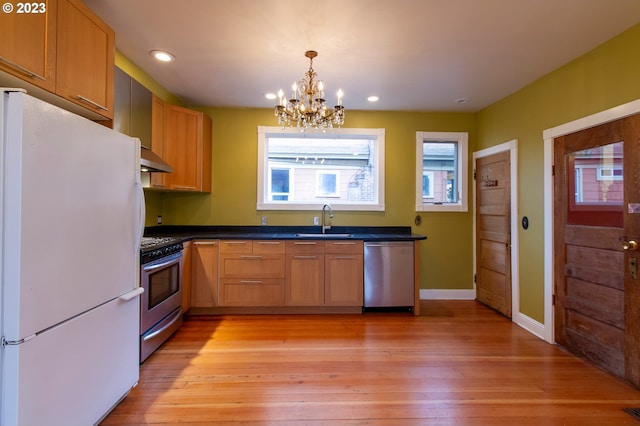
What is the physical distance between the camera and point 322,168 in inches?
170

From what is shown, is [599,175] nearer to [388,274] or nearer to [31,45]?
[388,274]

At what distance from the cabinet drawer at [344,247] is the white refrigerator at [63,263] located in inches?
81.8

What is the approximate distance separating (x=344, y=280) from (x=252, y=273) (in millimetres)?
1081

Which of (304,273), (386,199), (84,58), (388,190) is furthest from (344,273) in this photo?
(84,58)

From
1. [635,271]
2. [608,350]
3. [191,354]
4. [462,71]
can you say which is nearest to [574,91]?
[462,71]

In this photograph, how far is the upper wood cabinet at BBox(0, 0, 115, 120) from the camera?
151 cm

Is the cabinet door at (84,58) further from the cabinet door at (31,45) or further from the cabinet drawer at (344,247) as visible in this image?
the cabinet drawer at (344,247)

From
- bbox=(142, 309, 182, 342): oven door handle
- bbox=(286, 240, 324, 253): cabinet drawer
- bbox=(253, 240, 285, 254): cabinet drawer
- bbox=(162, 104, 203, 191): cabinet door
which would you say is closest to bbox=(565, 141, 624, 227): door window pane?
bbox=(286, 240, 324, 253): cabinet drawer

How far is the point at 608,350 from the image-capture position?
2.34m

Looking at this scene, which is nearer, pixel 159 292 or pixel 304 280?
pixel 159 292

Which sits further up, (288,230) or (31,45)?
(31,45)

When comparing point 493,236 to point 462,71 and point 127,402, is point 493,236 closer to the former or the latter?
point 462,71

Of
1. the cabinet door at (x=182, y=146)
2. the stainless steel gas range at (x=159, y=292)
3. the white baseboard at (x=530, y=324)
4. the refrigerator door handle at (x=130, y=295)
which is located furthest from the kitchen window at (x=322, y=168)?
the refrigerator door handle at (x=130, y=295)

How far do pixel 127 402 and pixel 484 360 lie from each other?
2.67m
